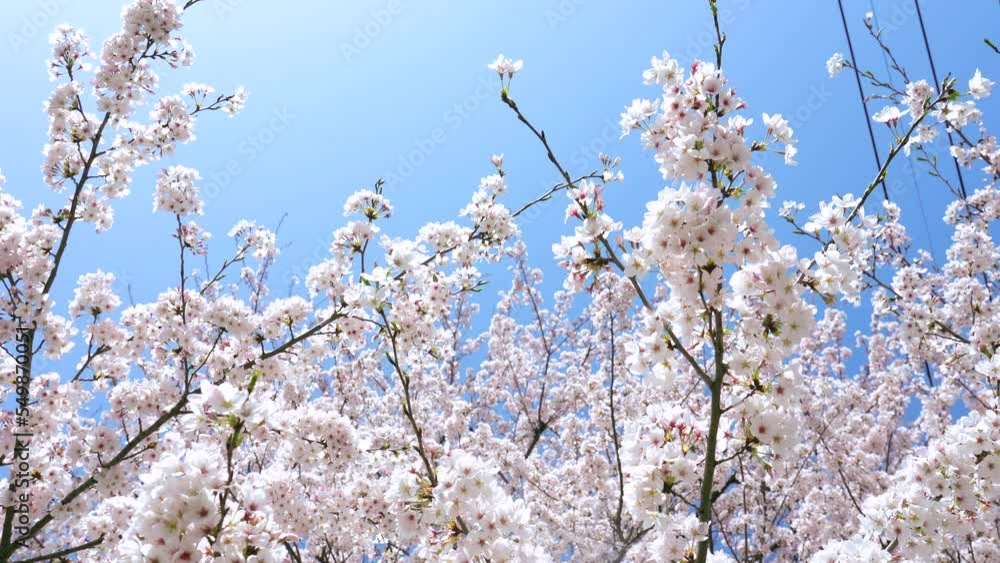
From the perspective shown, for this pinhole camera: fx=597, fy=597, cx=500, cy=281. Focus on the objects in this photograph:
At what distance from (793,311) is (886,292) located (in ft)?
17.6

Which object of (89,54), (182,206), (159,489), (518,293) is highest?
(518,293)

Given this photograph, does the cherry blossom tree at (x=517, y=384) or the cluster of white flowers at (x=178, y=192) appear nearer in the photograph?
the cherry blossom tree at (x=517, y=384)

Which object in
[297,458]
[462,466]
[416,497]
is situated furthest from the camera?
[297,458]

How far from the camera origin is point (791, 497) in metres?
8.23

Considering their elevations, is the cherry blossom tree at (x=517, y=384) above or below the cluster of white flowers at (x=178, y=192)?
below

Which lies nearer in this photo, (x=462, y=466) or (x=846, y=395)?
(x=462, y=466)

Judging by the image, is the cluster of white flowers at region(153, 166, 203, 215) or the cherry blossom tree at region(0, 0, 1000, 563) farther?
the cluster of white flowers at region(153, 166, 203, 215)

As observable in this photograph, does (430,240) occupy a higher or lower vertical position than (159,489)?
higher

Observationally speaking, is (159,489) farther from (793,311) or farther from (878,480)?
(878,480)

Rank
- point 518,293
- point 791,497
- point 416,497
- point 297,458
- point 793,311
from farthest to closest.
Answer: point 518,293 → point 791,497 → point 297,458 → point 416,497 → point 793,311

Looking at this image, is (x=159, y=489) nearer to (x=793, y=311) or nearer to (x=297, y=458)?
(x=793, y=311)

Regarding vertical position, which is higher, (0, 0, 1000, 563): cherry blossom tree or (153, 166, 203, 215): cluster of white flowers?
(153, 166, 203, 215): cluster of white flowers

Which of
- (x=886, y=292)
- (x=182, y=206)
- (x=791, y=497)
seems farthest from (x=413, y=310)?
(x=791, y=497)

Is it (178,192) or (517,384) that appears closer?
(178,192)
